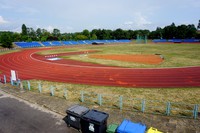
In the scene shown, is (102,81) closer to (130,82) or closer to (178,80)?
(130,82)

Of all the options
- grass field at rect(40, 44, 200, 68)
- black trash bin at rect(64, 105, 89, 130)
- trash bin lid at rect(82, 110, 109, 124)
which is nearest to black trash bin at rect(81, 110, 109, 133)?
trash bin lid at rect(82, 110, 109, 124)

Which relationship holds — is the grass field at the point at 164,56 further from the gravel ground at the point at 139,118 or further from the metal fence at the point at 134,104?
the gravel ground at the point at 139,118

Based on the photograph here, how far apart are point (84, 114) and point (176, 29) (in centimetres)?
12473

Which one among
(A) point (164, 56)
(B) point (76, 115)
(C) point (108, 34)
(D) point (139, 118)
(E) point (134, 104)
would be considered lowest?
(E) point (134, 104)

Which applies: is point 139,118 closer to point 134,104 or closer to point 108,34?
point 134,104

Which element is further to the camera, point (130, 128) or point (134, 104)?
point (134, 104)

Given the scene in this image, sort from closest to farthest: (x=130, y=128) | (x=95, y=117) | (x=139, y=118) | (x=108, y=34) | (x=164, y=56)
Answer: (x=130, y=128) < (x=95, y=117) < (x=139, y=118) < (x=164, y=56) < (x=108, y=34)

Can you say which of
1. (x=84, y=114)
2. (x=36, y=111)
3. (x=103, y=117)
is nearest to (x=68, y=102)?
(x=36, y=111)

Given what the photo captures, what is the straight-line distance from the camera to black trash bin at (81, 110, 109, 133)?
23.4ft

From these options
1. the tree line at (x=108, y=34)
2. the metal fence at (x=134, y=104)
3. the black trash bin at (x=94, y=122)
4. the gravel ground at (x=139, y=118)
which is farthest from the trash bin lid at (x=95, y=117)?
the tree line at (x=108, y=34)

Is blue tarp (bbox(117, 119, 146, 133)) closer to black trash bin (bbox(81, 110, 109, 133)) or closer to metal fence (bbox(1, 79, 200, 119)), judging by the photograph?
black trash bin (bbox(81, 110, 109, 133))

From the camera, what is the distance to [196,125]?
341 inches

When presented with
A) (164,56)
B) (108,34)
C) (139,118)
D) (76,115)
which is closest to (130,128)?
(76,115)

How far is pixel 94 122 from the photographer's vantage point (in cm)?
722
